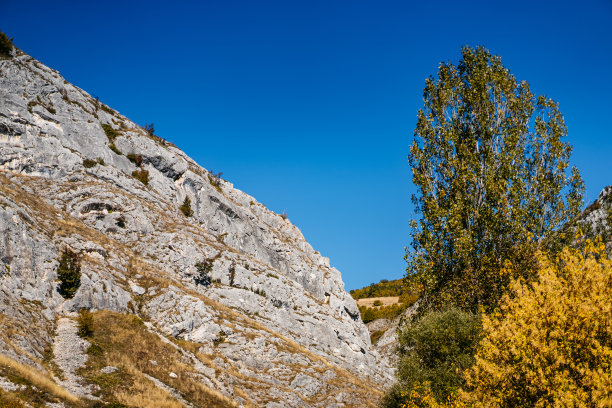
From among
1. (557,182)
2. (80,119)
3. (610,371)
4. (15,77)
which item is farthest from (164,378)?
(15,77)

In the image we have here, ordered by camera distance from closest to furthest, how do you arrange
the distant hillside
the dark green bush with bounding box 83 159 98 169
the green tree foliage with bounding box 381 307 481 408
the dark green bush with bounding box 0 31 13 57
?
the green tree foliage with bounding box 381 307 481 408 < the dark green bush with bounding box 83 159 98 169 < the dark green bush with bounding box 0 31 13 57 < the distant hillside

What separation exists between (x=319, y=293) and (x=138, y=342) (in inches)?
1901

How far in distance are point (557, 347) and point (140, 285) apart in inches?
1798

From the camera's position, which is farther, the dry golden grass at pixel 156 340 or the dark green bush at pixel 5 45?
the dark green bush at pixel 5 45

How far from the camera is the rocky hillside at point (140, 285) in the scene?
3019 cm

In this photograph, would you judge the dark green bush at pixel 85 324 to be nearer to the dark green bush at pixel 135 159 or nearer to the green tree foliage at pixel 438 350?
the green tree foliage at pixel 438 350

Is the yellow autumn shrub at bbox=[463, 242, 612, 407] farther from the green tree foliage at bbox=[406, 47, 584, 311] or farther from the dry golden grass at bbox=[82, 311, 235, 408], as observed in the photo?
the dry golden grass at bbox=[82, 311, 235, 408]

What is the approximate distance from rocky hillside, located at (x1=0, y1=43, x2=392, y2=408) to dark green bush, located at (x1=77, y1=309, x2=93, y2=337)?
0.21 m

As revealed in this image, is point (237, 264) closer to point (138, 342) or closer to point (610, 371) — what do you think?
point (138, 342)

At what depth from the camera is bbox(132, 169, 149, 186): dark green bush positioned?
73375 millimetres

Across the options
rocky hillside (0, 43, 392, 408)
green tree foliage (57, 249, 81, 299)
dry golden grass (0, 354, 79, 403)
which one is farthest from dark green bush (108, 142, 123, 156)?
dry golden grass (0, 354, 79, 403)

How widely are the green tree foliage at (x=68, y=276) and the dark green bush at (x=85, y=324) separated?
9.18ft

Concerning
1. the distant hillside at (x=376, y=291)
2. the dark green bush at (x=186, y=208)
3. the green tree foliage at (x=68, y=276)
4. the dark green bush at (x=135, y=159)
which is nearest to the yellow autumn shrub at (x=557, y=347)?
the green tree foliage at (x=68, y=276)

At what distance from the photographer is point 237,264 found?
62.9 m
